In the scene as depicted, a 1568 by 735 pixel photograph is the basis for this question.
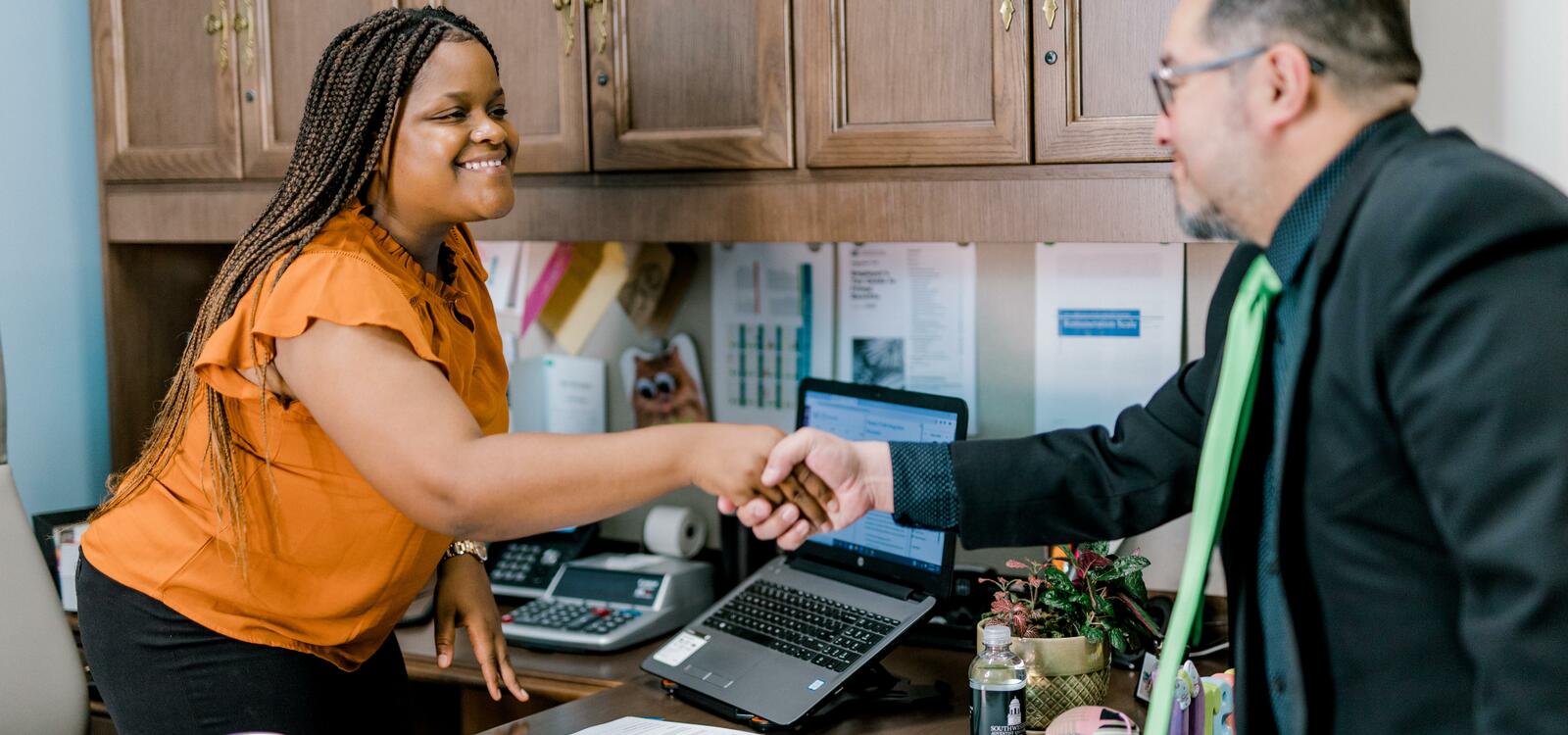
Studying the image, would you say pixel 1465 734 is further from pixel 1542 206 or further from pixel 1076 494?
pixel 1076 494

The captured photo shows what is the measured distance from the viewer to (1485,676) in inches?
35.0

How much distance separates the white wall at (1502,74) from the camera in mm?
1707

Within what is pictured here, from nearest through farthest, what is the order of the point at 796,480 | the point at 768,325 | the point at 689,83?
1. the point at 796,480
2. the point at 689,83
3. the point at 768,325

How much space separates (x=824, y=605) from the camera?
1.92 m

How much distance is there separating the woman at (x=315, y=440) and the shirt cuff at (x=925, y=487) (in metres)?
0.12

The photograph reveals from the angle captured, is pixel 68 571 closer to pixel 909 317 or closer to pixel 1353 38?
pixel 909 317

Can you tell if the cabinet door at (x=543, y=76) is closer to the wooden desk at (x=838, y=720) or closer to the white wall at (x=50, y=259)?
the wooden desk at (x=838, y=720)

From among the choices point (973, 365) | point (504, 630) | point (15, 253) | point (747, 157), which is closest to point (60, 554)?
point (15, 253)

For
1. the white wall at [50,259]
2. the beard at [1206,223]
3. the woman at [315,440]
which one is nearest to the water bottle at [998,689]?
the woman at [315,440]

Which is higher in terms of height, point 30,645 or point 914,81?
point 914,81

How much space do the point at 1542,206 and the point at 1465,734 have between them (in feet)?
1.21

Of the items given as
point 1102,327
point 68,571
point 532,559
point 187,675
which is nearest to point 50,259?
point 68,571

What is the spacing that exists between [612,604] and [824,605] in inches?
17.3

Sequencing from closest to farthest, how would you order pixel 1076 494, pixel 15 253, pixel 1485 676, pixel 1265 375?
pixel 1485 676
pixel 1265 375
pixel 1076 494
pixel 15 253
